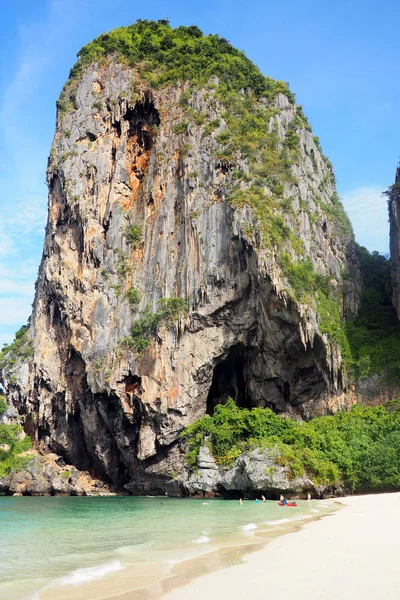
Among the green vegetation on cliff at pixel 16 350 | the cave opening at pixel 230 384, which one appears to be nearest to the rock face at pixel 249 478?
the cave opening at pixel 230 384

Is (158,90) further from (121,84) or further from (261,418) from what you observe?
(261,418)

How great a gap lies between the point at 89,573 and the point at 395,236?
118 ft

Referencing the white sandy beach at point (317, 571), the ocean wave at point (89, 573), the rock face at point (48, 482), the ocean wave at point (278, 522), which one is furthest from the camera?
the rock face at point (48, 482)

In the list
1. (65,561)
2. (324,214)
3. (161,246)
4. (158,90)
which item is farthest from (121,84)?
(65,561)

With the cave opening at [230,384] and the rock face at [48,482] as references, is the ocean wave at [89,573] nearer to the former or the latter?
the cave opening at [230,384]

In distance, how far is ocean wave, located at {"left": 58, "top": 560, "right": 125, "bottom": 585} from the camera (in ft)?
32.8

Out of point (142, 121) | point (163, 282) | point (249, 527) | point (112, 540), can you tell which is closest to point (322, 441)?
point (249, 527)

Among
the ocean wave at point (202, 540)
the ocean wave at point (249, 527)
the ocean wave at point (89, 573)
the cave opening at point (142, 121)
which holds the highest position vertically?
the cave opening at point (142, 121)

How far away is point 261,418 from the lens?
31484 millimetres

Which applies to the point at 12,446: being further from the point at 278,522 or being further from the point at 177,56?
the point at 177,56

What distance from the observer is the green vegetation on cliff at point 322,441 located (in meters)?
26.0

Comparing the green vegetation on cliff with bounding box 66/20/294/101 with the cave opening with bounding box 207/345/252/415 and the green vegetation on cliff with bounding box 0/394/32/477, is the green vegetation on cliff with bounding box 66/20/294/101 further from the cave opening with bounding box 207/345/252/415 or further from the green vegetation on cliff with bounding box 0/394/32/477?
the green vegetation on cliff with bounding box 0/394/32/477

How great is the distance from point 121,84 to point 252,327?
25656 millimetres

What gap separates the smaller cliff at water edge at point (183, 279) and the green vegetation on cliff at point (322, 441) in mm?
378
